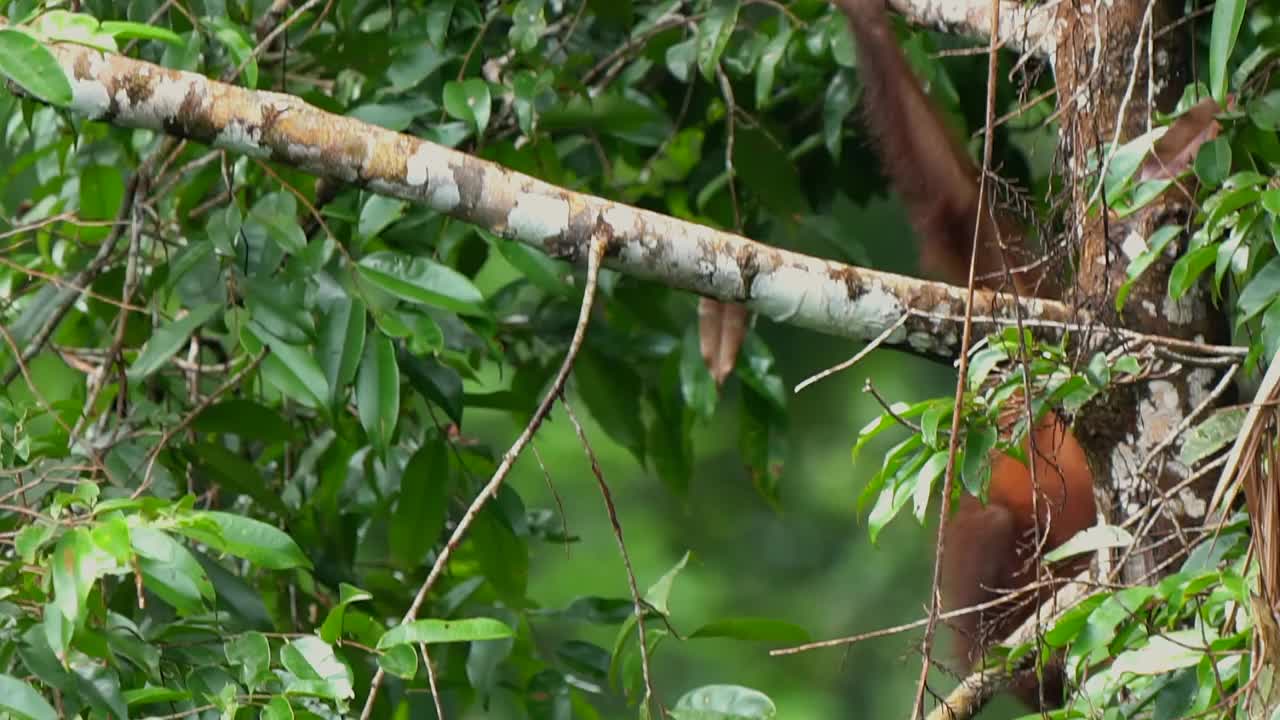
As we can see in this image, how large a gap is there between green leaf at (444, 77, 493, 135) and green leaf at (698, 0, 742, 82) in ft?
1.07

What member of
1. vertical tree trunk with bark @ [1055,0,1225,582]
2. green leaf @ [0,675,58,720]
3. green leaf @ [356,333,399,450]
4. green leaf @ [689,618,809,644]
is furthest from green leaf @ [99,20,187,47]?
vertical tree trunk with bark @ [1055,0,1225,582]

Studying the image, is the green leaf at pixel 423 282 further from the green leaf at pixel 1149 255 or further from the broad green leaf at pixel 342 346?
the green leaf at pixel 1149 255

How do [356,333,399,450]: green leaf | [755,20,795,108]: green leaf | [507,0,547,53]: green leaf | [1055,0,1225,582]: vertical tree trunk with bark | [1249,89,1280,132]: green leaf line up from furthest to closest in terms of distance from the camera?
[755,20,795,108]: green leaf → [507,0,547,53]: green leaf → [356,333,399,450]: green leaf → [1055,0,1225,582]: vertical tree trunk with bark → [1249,89,1280,132]: green leaf

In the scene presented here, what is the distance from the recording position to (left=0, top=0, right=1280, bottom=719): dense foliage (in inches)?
Result: 50.1

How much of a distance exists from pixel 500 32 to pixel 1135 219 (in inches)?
44.6

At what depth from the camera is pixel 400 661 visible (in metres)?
1.27

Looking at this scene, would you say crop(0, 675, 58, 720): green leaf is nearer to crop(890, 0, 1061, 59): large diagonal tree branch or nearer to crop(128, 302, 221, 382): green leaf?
crop(128, 302, 221, 382): green leaf

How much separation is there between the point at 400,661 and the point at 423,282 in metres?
0.62

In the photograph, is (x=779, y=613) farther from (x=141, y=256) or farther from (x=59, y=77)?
(x=59, y=77)

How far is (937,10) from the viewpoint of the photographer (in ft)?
6.30

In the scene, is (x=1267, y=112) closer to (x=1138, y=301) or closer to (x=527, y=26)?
(x=1138, y=301)

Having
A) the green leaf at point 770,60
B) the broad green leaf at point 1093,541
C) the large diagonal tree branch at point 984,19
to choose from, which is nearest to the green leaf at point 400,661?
the broad green leaf at point 1093,541

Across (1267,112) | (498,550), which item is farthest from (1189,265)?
(498,550)

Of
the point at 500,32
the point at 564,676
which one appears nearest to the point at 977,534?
the point at 564,676
